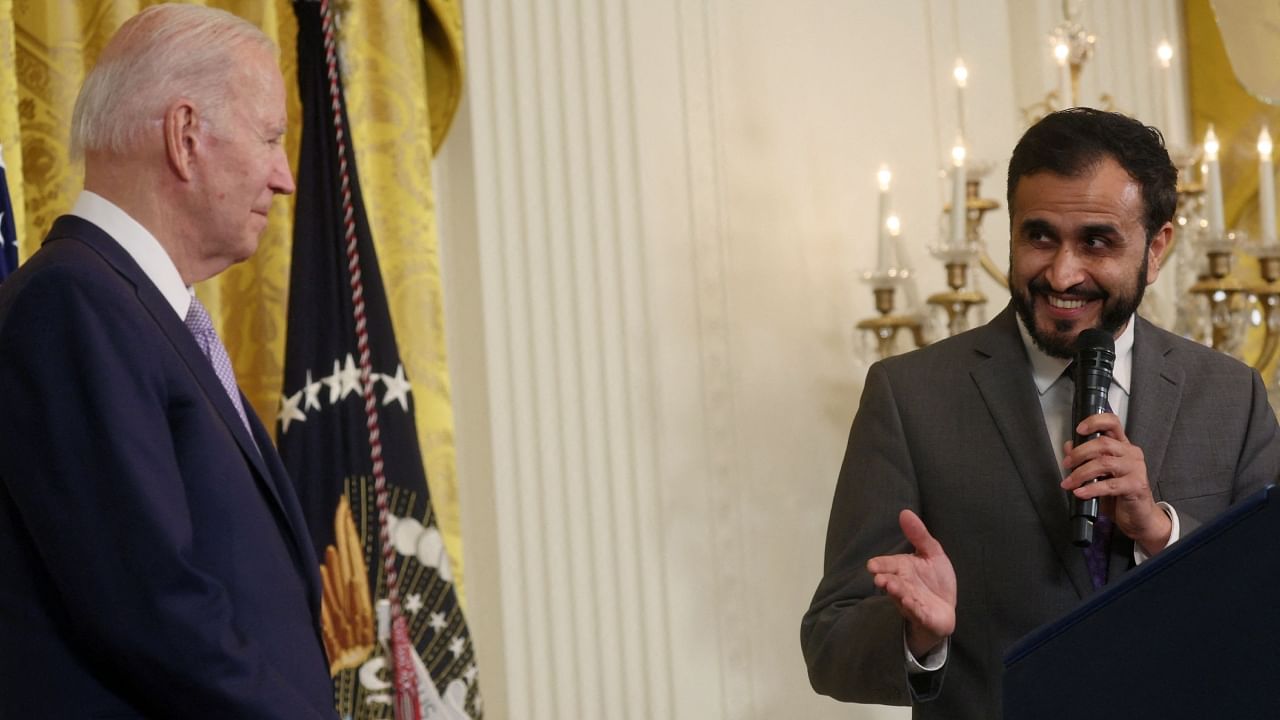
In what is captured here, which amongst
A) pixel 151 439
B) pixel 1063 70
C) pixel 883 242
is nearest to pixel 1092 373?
pixel 151 439

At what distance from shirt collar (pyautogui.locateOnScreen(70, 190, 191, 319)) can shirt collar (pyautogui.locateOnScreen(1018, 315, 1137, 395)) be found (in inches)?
53.7

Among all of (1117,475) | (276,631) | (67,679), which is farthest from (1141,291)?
(67,679)

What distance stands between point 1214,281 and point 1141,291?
5.38ft

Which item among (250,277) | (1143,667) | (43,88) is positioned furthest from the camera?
(250,277)

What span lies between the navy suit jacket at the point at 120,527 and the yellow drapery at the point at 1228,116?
389 centimetres

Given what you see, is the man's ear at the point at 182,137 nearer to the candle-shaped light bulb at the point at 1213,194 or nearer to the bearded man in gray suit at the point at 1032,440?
the bearded man in gray suit at the point at 1032,440

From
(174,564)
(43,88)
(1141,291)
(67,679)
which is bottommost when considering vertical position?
(67,679)

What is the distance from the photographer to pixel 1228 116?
5.14 m

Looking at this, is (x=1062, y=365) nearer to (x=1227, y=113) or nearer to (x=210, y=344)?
(x=210, y=344)

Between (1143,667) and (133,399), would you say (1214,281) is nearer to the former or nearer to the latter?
(1143,667)

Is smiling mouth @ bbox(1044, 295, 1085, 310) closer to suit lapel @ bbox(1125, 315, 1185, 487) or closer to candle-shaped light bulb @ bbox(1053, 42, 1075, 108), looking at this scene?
suit lapel @ bbox(1125, 315, 1185, 487)

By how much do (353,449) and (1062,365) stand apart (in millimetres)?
1573

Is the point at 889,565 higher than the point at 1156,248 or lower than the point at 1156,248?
lower

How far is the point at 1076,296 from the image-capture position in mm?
2535
